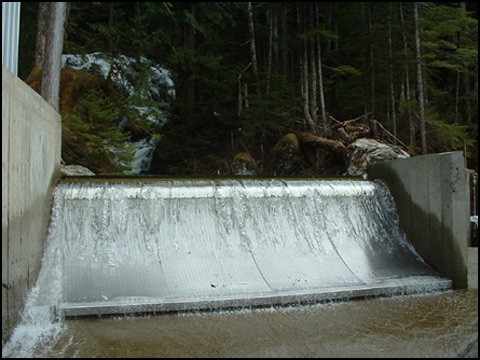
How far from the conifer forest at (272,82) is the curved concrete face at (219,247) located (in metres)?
6.01

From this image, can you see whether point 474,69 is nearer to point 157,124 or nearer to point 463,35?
point 463,35

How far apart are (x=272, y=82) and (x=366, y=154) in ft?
18.3

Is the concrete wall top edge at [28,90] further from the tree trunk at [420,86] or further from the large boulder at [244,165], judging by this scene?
the tree trunk at [420,86]

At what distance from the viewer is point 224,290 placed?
4934mm

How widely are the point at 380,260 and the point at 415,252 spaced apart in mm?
706

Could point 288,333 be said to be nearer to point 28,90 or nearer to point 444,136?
point 28,90

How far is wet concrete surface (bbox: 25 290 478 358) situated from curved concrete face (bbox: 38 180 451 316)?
10.6 inches

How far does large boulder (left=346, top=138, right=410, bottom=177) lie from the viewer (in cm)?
1209

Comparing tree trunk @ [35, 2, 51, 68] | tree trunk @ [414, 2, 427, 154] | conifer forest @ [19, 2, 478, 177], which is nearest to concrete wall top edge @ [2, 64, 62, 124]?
conifer forest @ [19, 2, 478, 177]

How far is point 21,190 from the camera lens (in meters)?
4.03

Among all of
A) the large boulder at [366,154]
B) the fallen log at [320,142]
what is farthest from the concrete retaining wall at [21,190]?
the fallen log at [320,142]

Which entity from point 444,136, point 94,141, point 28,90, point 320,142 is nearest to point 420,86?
point 444,136

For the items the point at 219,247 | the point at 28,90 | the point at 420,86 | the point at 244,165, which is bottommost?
the point at 219,247

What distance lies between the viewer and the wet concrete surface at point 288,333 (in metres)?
3.39
